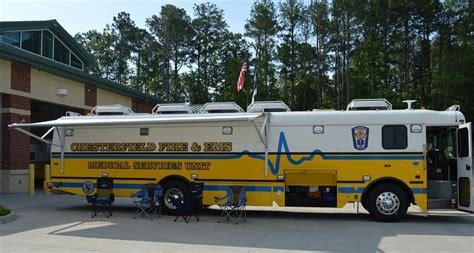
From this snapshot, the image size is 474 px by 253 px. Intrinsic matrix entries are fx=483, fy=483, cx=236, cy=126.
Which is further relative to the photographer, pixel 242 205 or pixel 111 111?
pixel 111 111

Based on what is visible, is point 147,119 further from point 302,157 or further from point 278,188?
point 302,157

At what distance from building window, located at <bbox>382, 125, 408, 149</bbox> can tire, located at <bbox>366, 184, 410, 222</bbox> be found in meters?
1.01

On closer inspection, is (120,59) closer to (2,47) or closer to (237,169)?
(2,47)

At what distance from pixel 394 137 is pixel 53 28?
18.2 m

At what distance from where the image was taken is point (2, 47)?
1759cm

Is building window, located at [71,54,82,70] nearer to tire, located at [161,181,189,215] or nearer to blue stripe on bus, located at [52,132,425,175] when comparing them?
blue stripe on bus, located at [52,132,425,175]

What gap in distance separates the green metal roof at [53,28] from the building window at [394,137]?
650 inches

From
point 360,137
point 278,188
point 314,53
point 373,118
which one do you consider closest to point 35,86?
point 278,188

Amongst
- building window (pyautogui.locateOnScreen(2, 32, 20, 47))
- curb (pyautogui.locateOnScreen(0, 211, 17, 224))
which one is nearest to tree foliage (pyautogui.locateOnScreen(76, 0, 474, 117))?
building window (pyautogui.locateOnScreen(2, 32, 20, 47))

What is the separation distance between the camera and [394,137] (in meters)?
12.2

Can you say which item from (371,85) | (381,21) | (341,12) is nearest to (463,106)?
(371,85)

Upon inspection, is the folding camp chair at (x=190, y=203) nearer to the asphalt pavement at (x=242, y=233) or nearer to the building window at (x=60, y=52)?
the asphalt pavement at (x=242, y=233)

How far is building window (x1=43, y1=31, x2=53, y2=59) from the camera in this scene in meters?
23.4

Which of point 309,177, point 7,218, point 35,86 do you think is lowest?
point 7,218
